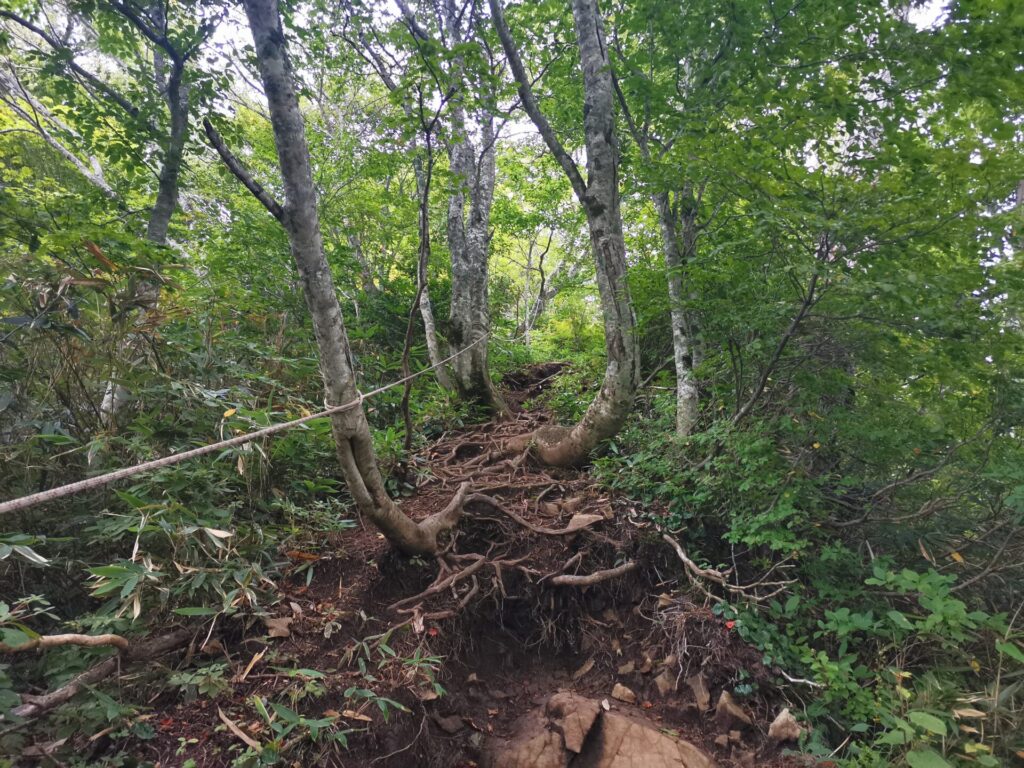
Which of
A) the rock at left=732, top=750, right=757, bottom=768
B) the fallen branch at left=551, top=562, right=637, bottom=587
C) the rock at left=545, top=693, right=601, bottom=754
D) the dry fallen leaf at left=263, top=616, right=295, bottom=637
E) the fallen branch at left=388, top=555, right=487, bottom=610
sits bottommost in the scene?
the rock at left=732, top=750, right=757, bottom=768

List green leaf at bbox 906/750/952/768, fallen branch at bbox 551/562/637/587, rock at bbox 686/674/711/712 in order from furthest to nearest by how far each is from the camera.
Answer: fallen branch at bbox 551/562/637/587
rock at bbox 686/674/711/712
green leaf at bbox 906/750/952/768

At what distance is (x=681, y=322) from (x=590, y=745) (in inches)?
127

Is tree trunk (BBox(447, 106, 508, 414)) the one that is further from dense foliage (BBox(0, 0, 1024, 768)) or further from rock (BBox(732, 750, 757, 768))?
rock (BBox(732, 750, 757, 768))

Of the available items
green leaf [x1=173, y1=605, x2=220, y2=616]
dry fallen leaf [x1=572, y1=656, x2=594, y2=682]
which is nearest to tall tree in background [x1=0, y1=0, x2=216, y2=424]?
green leaf [x1=173, y1=605, x2=220, y2=616]

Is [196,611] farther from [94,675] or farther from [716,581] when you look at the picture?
[716,581]

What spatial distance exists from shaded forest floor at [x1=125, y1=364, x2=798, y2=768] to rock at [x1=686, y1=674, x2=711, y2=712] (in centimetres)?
2

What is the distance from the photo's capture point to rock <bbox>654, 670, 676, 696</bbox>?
2.82 metres

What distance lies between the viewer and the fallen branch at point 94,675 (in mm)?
1778

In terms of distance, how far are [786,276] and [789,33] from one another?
191cm

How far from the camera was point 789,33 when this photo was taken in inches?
132

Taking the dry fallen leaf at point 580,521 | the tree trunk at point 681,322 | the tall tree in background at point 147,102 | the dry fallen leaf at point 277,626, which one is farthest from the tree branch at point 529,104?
the dry fallen leaf at point 277,626

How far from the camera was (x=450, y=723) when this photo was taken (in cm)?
255

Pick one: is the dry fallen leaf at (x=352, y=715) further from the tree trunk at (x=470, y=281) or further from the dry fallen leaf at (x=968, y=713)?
the tree trunk at (x=470, y=281)

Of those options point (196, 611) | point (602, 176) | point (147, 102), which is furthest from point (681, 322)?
point (147, 102)
